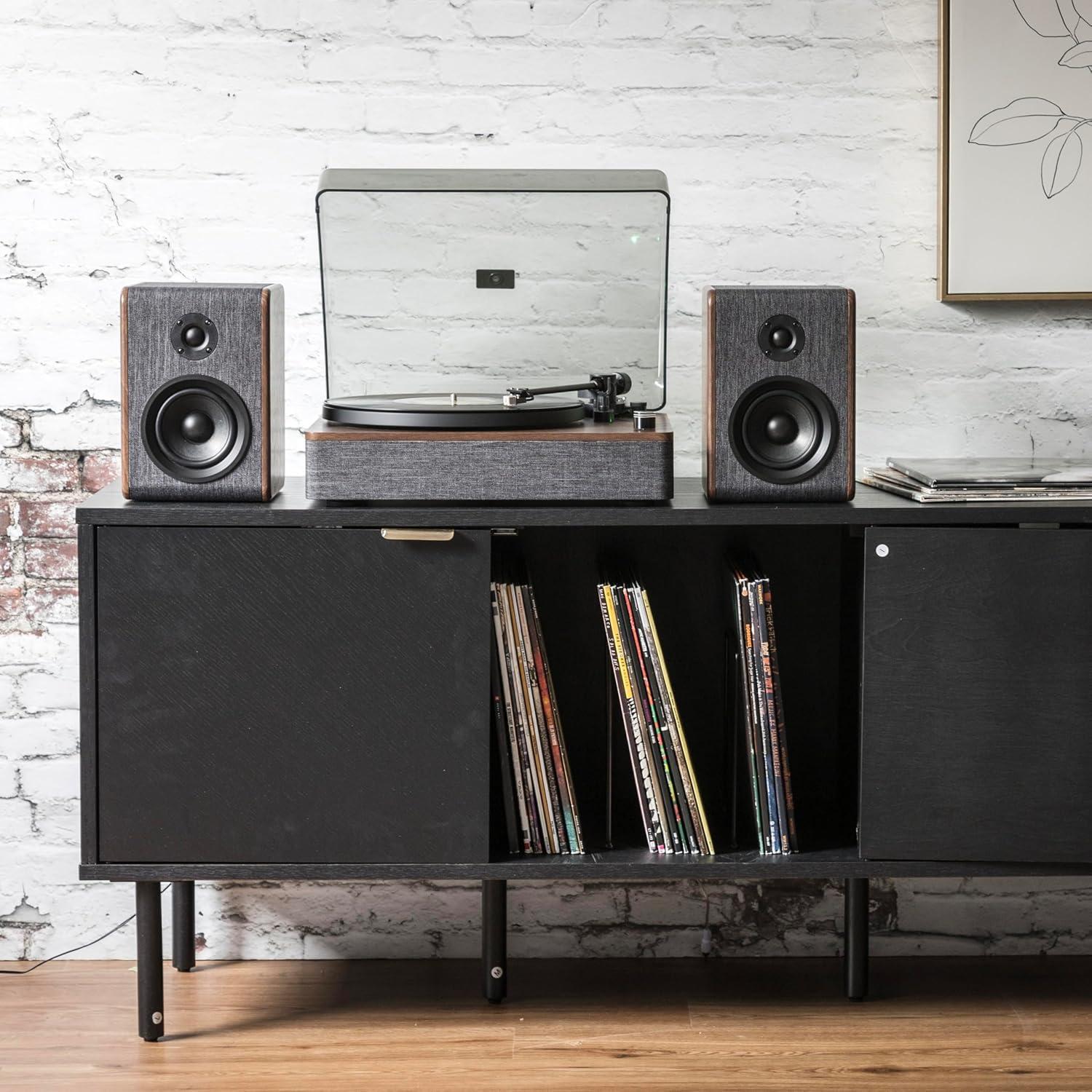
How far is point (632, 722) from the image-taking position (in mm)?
1689

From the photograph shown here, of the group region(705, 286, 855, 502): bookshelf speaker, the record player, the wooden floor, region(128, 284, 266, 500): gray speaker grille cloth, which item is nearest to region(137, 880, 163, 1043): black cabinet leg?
the wooden floor

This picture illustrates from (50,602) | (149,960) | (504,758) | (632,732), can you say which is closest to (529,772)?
(504,758)

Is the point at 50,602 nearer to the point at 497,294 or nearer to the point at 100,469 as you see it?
the point at 100,469

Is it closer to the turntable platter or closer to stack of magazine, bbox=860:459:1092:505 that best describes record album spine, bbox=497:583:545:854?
the turntable platter

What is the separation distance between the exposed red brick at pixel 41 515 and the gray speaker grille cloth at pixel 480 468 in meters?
0.55

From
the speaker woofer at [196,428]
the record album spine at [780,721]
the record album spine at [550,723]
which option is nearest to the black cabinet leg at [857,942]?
the record album spine at [780,721]

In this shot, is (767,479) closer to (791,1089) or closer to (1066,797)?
(1066,797)

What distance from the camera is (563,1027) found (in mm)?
1771

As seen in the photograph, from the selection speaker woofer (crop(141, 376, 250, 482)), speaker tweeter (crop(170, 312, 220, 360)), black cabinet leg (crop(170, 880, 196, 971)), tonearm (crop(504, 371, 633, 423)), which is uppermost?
speaker tweeter (crop(170, 312, 220, 360))

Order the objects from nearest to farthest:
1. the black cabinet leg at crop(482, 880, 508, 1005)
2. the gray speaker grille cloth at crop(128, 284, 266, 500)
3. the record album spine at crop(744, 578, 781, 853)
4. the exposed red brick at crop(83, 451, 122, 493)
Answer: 1. the gray speaker grille cloth at crop(128, 284, 266, 500)
2. the record album spine at crop(744, 578, 781, 853)
3. the black cabinet leg at crop(482, 880, 508, 1005)
4. the exposed red brick at crop(83, 451, 122, 493)

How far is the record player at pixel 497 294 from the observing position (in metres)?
1.74

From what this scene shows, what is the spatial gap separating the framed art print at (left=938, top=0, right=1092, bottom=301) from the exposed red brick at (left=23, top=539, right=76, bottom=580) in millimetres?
1341

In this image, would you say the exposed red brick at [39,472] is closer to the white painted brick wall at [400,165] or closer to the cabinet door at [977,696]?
the white painted brick wall at [400,165]

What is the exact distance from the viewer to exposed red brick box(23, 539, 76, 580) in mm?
1951
